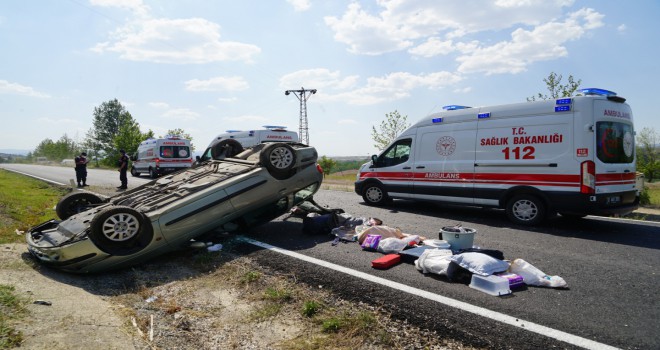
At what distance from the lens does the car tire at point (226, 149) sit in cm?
803

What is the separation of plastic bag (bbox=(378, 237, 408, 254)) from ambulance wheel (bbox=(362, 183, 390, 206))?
488 centimetres

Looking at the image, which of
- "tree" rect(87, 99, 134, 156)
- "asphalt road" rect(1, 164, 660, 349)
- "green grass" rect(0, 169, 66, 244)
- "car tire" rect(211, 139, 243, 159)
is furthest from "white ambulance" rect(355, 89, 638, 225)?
"tree" rect(87, 99, 134, 156)

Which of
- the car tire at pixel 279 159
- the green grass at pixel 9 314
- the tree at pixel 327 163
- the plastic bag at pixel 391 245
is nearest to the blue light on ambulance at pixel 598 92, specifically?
the plastic bag at pixel 391 245

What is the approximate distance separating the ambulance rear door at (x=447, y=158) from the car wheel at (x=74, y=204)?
6714mm

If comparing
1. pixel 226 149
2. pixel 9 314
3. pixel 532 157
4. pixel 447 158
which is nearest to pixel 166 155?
pixel 226 149

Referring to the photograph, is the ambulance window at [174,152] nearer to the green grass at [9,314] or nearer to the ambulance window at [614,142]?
the green grass at [9,314]

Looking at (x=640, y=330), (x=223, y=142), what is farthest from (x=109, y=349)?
(x=223, y=142)

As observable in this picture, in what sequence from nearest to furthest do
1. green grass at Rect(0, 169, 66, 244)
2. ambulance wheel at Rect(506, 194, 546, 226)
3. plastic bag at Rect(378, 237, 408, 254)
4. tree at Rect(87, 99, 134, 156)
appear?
plastic bag at Rect(378, 237, 408, 254) < green grass at Rect(0, 169, 66, 244) < ambulance wheel at Rect(506, 194, 546, 226) < tree at Rect(87, 99, 134, 156)

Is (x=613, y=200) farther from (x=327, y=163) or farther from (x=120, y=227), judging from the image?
(x=327, y=163)

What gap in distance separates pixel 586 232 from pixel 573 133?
1.75 meters

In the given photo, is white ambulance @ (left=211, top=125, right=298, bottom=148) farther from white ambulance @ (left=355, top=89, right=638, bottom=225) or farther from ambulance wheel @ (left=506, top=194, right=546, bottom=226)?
ambulance wheel @ (left=506, top=194, right=546, bottom=226)

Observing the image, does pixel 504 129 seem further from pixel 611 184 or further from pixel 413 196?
pixel 413 196

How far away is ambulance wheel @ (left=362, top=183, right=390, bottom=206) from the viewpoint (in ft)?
33.7

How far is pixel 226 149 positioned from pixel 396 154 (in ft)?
14.0
